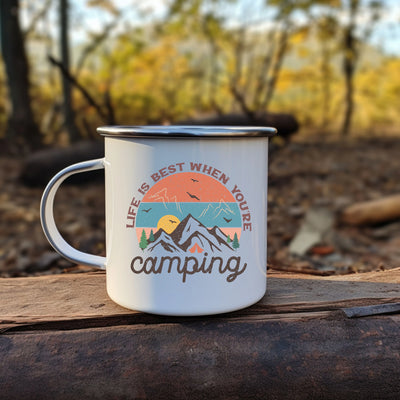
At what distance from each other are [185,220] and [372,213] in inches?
130

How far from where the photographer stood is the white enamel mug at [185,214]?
1.03 m

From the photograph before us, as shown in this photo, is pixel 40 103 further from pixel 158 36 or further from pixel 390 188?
pixel 390 188

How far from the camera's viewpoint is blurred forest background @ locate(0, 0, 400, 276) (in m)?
3.61

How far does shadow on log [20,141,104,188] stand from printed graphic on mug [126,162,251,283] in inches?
177

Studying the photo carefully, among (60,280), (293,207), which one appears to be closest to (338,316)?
(60,280)

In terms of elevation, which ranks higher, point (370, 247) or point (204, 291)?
point (204, 291)

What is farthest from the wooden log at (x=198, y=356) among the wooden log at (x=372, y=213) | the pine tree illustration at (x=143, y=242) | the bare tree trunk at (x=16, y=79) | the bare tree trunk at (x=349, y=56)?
the bare tree trunk at (x=349, y=56)

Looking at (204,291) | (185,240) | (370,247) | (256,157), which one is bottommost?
(370,247)

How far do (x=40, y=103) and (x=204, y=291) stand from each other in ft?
36.1

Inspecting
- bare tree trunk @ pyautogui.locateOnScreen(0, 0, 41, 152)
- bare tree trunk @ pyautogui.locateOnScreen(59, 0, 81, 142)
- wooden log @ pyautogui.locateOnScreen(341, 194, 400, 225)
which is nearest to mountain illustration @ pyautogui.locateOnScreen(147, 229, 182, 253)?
wooden log @ pyautogui.locateOnScreen(341, 194, 400, 225)

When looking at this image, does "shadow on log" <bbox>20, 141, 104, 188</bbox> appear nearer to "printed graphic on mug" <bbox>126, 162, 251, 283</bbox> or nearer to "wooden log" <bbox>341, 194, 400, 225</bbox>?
"wooden log" <bbox>341, 194, 400, 225</bbox>

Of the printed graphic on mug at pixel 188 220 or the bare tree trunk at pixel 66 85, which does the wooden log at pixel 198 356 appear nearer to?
the printed graphic on mug at pixel 188 220

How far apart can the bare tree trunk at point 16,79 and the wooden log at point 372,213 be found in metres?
4.52

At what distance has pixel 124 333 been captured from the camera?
1.12 m
